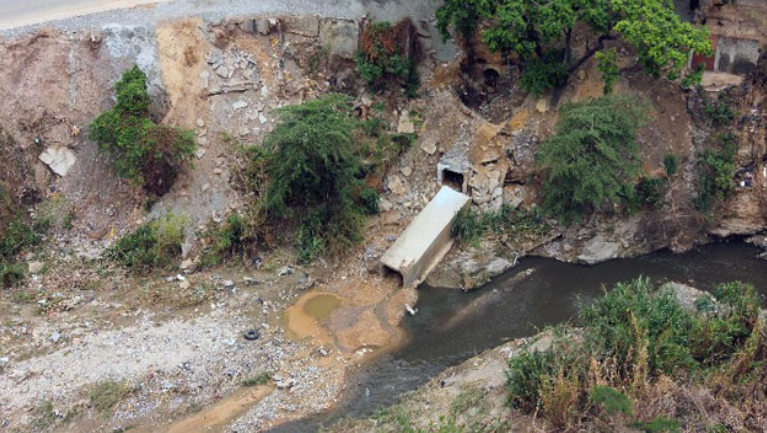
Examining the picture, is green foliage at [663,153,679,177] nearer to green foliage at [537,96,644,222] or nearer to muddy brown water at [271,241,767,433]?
green foliage at [537,96,644,222]

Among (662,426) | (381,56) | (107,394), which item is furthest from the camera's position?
(381,56)

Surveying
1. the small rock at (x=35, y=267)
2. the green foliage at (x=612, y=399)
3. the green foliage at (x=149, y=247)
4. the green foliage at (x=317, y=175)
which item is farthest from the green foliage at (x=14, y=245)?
the green foliage at (x=612, y=399)

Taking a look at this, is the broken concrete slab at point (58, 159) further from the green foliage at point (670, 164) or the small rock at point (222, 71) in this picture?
the green foliage at point (670, 164)

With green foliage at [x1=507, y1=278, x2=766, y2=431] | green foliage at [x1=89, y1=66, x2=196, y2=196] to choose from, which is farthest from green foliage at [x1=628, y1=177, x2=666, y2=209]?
green foliage at [x1=89, y1=66, x2=196, y2=196]

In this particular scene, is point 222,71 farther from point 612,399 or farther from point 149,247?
point 612,399

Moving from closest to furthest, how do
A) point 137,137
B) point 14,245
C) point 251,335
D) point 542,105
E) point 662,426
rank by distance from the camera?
point 662,426
point 251,335
point 14,245
point 137,137
point 542,105

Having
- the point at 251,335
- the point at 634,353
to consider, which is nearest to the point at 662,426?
the point at 634,353

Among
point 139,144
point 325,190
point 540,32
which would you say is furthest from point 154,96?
point 540,32
